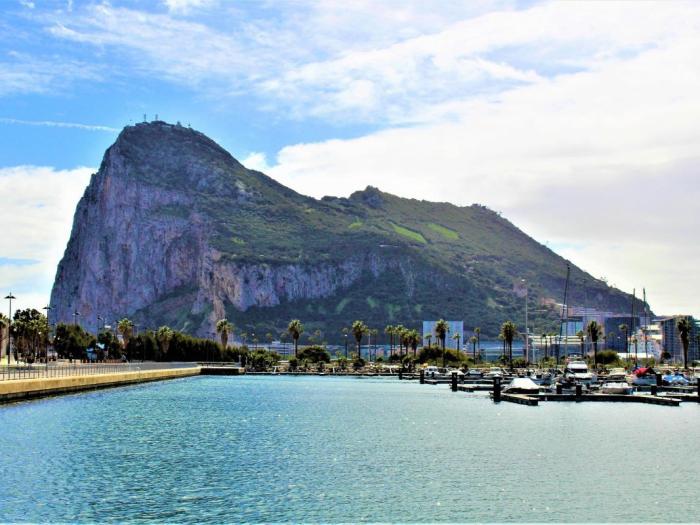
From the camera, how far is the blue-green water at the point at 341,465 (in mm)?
39562

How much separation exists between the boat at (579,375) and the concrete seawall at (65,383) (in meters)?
62.0

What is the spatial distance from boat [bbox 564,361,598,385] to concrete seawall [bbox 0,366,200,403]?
6196 centimetres

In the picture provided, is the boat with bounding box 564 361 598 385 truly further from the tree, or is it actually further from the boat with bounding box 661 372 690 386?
the tree

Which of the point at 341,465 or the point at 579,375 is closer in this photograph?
the point at 341,465

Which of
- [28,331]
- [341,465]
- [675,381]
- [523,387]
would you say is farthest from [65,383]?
[675,381]

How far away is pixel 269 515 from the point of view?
125ft

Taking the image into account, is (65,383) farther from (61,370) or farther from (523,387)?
(523,387)

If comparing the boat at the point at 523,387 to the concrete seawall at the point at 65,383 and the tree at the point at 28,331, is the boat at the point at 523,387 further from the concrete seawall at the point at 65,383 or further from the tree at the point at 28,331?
the tree at the point at 28,331

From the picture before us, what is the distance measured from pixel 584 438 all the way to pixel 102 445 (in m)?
34.0

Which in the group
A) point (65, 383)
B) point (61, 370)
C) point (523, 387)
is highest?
point (61, 370)

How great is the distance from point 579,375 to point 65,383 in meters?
74.7

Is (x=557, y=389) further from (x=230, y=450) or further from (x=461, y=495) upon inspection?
(x=461, y=495)

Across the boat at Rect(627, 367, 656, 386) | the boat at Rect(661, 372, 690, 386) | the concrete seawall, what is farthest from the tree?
the boat at Rect(661, 372, 690, 386)

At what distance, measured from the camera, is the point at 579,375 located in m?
138
